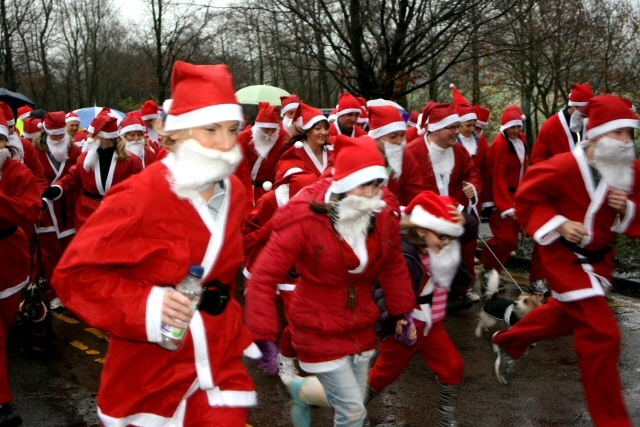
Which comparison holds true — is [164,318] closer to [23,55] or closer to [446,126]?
[446,126]

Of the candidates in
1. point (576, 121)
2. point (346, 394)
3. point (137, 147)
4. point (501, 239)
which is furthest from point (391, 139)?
point (137, 147)

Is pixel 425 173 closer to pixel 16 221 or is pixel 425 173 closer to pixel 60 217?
pixel 16 221

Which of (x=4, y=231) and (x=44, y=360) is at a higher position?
(x=4, y=231)

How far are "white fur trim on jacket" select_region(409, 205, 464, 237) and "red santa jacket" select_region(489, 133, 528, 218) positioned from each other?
186 inches

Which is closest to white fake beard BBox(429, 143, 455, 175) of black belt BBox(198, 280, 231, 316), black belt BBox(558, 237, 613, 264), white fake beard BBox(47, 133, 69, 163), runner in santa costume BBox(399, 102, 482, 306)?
runner in santa costume BBox(399, 102, 482, 306)

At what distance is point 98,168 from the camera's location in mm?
8180

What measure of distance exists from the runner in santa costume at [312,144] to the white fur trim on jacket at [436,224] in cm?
249

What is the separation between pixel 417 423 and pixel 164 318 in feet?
9.69

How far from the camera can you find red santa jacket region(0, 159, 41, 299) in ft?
17.7

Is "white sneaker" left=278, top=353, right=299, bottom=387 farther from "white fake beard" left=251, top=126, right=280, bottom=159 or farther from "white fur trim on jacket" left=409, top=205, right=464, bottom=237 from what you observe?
"white fake beard" left=251, top=126, right=280, bottom=159

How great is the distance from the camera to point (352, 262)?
401 centimetres

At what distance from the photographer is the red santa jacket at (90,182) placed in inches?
321

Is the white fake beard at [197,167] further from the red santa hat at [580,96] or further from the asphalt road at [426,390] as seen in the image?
the red santa hat at [580,96]

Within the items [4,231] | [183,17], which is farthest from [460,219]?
[183,17]
